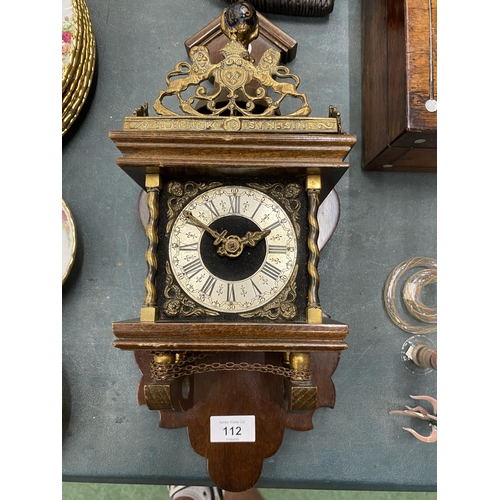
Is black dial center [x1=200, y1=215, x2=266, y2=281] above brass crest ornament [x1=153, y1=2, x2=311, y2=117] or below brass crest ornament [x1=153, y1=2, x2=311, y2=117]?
below

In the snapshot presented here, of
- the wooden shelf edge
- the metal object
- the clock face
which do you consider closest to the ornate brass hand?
the clock face

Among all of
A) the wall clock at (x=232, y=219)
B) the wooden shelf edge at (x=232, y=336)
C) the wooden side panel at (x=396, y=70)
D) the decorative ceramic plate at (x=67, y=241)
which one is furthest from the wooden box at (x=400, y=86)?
the decorative ceramic plate at (x=67, y=241)

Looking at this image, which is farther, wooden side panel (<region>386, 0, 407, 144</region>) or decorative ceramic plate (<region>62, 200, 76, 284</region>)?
decorative ceramic plate (<region>62, 200, 76, 284</region>)

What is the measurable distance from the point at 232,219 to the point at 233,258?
0.07 metres

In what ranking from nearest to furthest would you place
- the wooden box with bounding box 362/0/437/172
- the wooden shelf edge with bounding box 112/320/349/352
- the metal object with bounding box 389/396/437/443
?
the wooden shelf edge with bounding box 112/320/349/352
the wooden box with bounding box 362/0/437/172
the metal object with bounding box 389/396/437/443

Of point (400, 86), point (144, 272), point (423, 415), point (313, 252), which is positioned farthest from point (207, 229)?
point (423, 415)

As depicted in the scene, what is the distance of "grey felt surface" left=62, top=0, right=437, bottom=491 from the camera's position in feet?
3.81

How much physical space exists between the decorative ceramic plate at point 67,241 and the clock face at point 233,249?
1.42 feet

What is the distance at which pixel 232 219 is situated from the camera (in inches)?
33.0

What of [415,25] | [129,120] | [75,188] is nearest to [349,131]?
[415,25]

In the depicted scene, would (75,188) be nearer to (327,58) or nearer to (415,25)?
(327,58)

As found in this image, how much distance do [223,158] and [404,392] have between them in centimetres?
81

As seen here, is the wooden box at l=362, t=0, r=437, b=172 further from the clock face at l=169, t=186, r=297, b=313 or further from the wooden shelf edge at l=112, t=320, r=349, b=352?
the wooden shelf edge at l=112, t=320, r=349, b=352

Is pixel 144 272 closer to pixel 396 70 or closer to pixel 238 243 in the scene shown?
pixel 238 243
